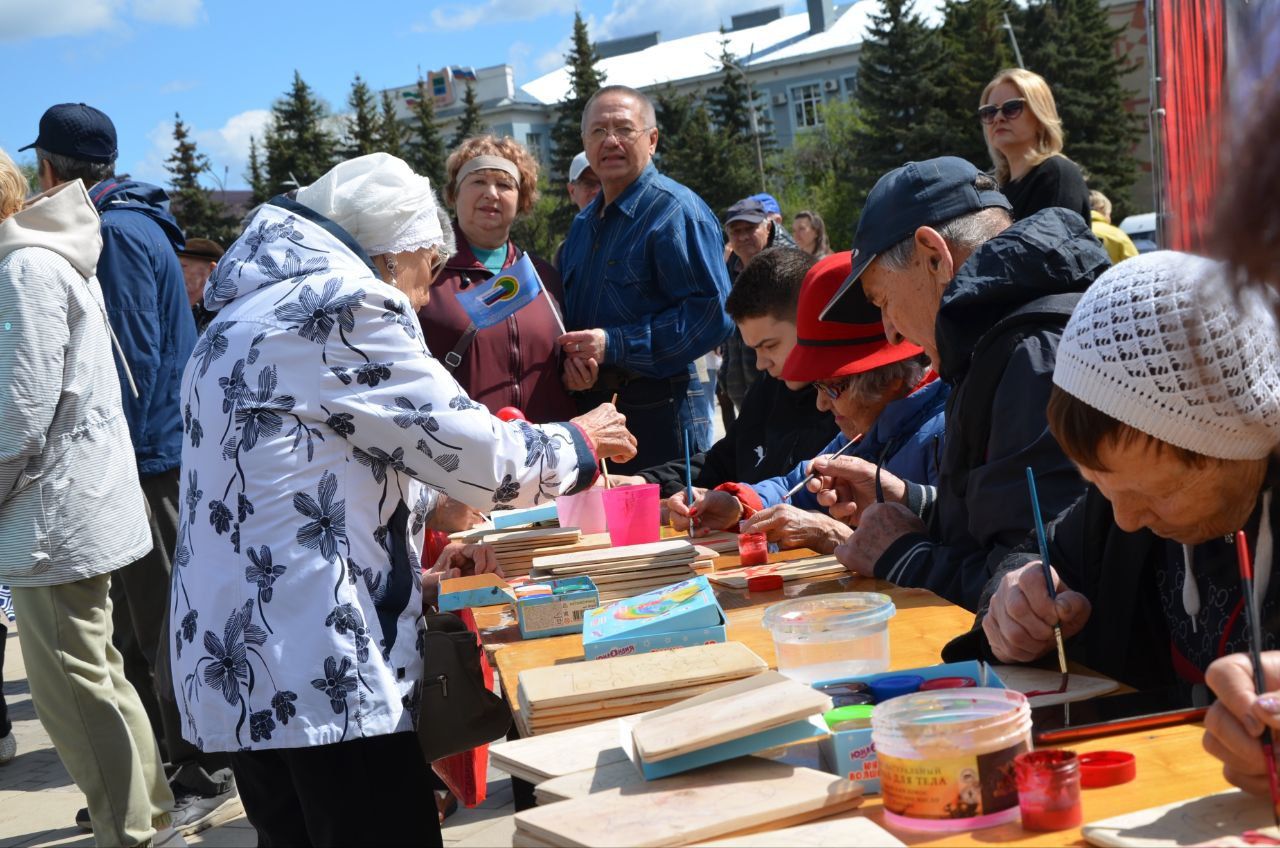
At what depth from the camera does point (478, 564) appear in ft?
10.1

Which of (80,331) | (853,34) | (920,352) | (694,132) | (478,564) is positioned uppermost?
(853,34)

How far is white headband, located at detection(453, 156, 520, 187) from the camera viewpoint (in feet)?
15.1

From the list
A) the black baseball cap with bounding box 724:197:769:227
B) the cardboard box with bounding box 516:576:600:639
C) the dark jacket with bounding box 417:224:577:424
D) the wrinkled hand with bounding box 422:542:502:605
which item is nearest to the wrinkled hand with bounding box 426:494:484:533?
the wrinkled hand with bounding box 422:542:502:605

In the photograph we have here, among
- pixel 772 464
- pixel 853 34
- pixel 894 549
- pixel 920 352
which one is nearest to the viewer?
pixel 894 549

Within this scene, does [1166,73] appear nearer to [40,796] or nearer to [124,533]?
[124,533]

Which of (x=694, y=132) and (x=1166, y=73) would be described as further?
(x=694, y=132)

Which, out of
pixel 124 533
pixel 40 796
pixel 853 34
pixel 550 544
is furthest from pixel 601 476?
pixel 853 34

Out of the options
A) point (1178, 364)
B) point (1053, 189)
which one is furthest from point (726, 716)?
point (1053, 189)

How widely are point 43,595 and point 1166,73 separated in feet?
10.7

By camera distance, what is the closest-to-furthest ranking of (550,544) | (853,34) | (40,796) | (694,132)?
(550,544)
(40,796)
(694,132)
(853,34)

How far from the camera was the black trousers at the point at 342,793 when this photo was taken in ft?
7.22

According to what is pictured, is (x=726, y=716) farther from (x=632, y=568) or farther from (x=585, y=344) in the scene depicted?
(x=585, y=344)

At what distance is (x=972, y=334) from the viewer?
2350 mm

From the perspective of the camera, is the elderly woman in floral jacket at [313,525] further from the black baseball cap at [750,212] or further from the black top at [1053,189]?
the black baseball cap at [750,212]
